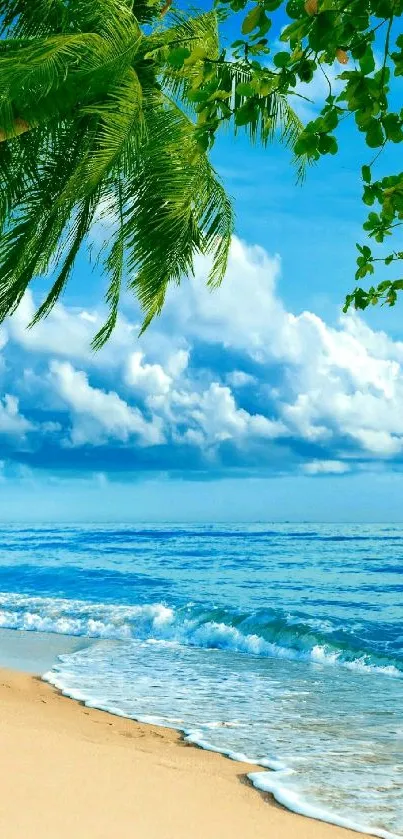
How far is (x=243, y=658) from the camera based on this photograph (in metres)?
11.7

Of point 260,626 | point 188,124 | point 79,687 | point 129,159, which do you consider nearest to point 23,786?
point 79,687

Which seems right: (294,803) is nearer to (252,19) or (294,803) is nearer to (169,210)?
(252,19)

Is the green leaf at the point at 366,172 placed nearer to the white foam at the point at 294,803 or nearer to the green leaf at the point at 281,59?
the green leaf at the point at 281,59

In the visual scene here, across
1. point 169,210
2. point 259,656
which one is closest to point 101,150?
point 169,210

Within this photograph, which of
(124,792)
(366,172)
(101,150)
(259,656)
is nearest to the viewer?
(366,172)

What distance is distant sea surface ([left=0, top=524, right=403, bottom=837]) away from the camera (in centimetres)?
602

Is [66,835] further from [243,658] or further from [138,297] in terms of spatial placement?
[243,658]

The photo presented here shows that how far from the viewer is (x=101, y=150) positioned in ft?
27.7

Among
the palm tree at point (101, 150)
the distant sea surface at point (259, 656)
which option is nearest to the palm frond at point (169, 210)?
the palm tree at point (101, 150)

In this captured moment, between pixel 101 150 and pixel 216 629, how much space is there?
8486 mm

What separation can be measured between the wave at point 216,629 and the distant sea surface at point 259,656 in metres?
0.04

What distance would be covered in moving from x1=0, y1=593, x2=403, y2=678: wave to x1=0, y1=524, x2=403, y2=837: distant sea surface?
4cm

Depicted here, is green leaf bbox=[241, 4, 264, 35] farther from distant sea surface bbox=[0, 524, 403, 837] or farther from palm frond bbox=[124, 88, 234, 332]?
palm frond bbox=[124, 88, 234, 332]

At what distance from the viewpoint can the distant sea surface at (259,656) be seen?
6.02 meters
